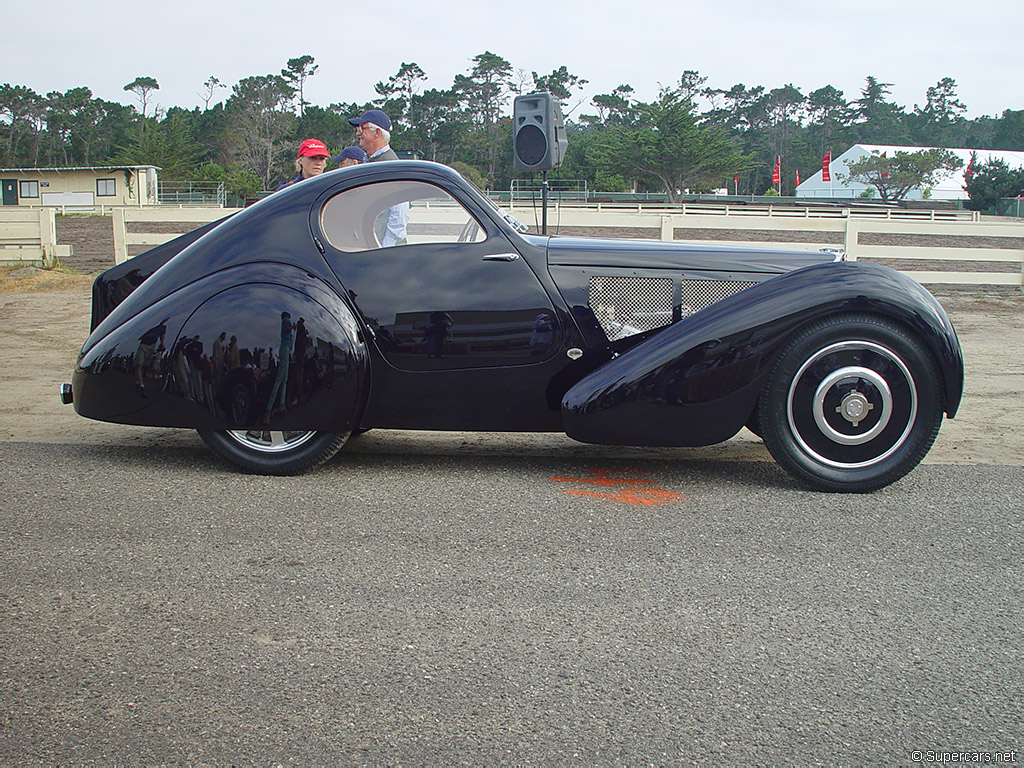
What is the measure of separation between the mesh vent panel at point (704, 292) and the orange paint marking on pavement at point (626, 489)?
0.82 m

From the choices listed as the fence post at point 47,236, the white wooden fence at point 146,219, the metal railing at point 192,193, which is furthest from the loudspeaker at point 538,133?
the metal railing at point 192,193

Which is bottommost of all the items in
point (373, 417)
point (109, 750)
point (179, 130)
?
point (109, 750)

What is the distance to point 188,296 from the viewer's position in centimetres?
410

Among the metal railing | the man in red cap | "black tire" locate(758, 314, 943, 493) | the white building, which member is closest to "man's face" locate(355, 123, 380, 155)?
the man in red cap

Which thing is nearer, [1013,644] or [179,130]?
[1013,644]

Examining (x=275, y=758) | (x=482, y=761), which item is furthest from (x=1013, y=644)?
(x=275, y=758)

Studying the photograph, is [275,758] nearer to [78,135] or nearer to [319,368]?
[319,368]

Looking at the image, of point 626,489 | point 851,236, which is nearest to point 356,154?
point 626,489

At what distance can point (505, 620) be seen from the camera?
2670mm

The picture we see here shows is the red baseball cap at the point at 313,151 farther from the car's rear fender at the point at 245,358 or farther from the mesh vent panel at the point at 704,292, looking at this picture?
the mesh vent panel at the point at 704,292

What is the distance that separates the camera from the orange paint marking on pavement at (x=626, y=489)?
386 centimetres

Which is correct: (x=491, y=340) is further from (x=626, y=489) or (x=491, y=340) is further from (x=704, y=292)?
(x=704, y=292)

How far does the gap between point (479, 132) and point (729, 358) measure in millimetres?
89423

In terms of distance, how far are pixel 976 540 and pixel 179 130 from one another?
81368 millimetres
